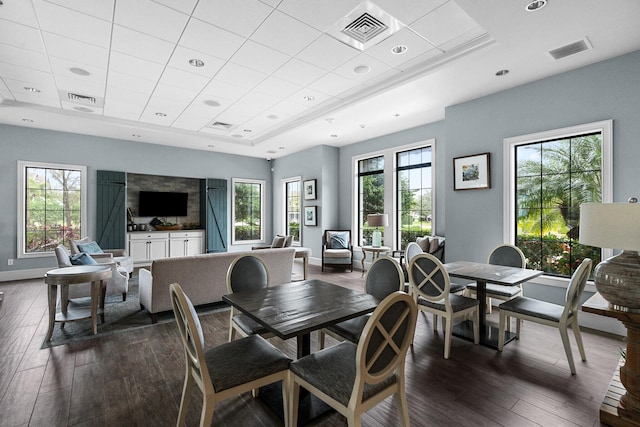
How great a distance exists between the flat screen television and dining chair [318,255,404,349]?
695 cm

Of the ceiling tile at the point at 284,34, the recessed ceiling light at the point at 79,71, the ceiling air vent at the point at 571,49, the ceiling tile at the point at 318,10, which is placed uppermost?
the recessed ceiling light at the point at 79,71

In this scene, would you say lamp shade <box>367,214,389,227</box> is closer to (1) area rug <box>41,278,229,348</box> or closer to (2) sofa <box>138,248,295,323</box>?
(2) sofa <box>138,248,295,323</box>

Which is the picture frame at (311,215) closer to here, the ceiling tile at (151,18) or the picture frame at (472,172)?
the picture frame at (472,172)

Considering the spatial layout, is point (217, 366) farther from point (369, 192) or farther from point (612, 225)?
point (369, 192)

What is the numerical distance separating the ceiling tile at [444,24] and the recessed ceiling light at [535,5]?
443 mm

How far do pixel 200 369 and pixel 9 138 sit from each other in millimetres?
7329

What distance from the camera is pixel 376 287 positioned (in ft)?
8.64

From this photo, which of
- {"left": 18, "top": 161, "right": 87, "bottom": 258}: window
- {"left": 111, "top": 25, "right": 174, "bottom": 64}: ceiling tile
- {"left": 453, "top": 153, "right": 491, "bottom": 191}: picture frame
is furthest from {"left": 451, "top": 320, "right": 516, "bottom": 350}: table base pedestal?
{"left": 18, "top": 161, "right": 87, "bottom": 258}: window

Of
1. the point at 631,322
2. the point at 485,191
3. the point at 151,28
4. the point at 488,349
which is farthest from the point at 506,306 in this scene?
the point at 151,28

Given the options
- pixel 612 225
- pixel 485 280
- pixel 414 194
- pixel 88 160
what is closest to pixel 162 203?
pixel 88 160

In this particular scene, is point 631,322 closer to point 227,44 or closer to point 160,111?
point 227,44

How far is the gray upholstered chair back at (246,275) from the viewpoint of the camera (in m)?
2.60

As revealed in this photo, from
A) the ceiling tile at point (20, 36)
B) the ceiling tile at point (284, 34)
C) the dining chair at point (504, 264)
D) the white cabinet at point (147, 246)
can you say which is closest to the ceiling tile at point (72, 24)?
the ceiling tile at point (20, 36)

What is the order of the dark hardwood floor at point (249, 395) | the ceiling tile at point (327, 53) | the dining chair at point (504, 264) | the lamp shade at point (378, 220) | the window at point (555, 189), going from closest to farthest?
the dark hardwood floor at point (249, 395) → the ceiling tile at point (327, 53) → the dining chair at point (504, 264) → the window at point (555, 189) → the lamp shade at point (378, 220)
